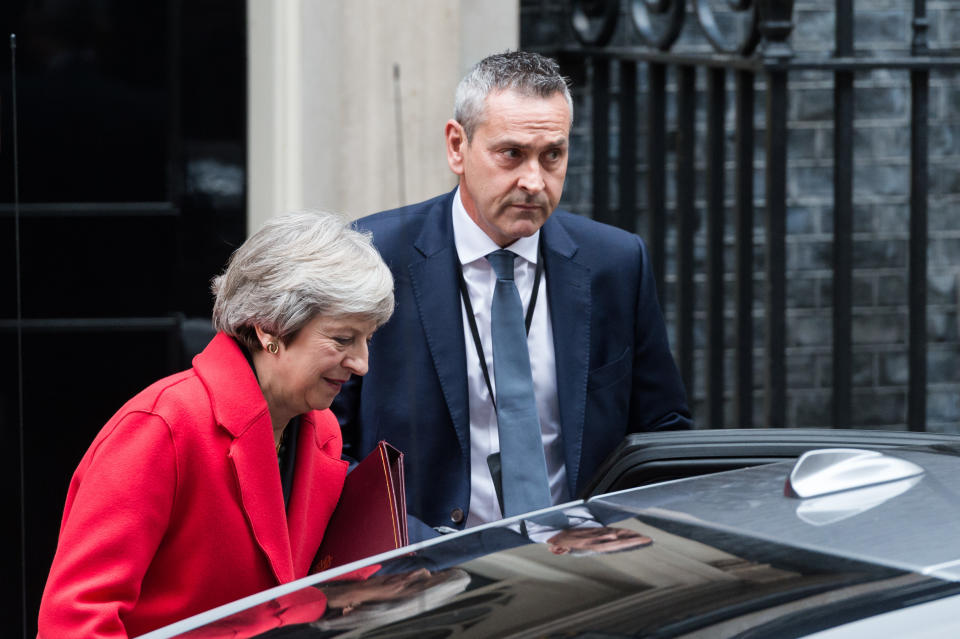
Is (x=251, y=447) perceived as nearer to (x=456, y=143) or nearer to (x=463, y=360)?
(x=463, y=360)

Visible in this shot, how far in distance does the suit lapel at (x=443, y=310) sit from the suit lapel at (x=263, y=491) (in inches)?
29.2

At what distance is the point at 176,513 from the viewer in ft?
7.73

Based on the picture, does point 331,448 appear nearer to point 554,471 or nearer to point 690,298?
point 554,471

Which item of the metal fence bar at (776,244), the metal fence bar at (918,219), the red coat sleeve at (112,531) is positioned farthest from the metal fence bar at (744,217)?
the red coat sleeve at (112,531)

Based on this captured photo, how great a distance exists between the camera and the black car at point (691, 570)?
5.55 ft

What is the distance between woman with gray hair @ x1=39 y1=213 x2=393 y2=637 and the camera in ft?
7.34

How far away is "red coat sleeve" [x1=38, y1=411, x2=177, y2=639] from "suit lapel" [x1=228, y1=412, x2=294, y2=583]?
13 cm

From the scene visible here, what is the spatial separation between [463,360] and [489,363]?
0.06 meters

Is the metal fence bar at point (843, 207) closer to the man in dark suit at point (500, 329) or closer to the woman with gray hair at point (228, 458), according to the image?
the man in dark suit at point (500, 329)

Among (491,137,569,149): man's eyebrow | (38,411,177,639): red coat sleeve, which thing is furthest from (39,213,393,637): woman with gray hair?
(491,137,569,149): man's eyebrow

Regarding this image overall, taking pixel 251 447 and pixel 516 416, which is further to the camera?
pixel 516 416

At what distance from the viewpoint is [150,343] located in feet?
15.9

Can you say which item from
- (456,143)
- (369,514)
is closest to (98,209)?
(456,143)

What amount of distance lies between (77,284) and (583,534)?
3048mm
